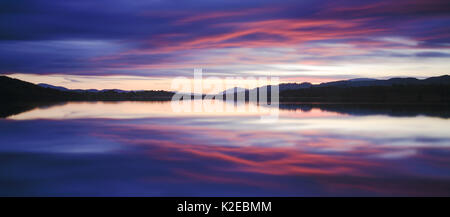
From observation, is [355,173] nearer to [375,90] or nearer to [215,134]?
[215,134]

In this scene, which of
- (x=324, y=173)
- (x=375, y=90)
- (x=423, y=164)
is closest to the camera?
(x=324, y=173)

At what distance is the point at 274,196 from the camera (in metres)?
6.67

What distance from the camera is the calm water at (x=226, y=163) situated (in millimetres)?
7098

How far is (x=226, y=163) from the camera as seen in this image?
29.9 feet

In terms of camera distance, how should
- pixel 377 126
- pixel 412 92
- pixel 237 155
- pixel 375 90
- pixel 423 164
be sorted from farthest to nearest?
pixel 375 90, pixel 412 92, pixel 377 126, pixel 237 155, pixel 423 164

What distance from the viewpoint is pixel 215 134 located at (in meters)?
14.3

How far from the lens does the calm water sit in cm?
710

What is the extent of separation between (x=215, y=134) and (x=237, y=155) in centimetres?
430

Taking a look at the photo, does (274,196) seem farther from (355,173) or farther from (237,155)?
(237,155)
